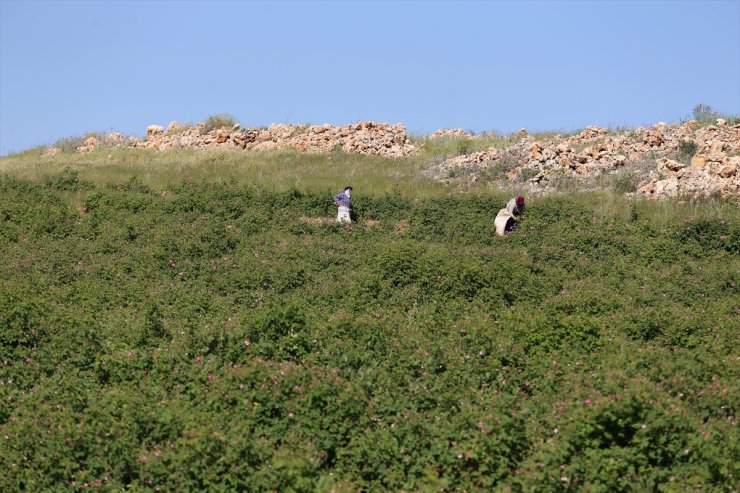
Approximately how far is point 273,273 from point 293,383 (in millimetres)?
6565

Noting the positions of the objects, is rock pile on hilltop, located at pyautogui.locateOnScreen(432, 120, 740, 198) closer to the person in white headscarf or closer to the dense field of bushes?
the dense field of bushes

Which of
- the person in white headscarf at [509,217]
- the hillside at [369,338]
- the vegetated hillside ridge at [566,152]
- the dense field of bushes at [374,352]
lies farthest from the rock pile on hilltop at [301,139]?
the dense field of bushes at [374,352]

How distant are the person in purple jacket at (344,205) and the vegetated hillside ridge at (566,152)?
4610 mm

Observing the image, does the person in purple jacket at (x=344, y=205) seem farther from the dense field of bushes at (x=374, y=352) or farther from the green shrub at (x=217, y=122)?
the green shrub at (x=217, y=122)

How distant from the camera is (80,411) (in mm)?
12008

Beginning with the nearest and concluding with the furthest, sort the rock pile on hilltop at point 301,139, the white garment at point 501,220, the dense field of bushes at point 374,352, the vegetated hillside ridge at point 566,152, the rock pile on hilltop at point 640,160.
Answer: the dense field of bushes at point 374,352 → the white garment at point 501,220 → the rock pile on hilltop at point 640,160 → the vegetated hillside ridge at point 566,152 → the rock pile on hilltop at point 301,139

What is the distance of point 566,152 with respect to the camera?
1099 inches

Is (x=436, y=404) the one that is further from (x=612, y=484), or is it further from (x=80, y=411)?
(x=80, y=411)

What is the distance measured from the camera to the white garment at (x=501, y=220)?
848 inches

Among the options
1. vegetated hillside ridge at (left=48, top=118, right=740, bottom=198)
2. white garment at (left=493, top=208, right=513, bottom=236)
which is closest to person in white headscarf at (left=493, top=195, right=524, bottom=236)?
white garment at (left=493, top=208, right=513, bottom=236)

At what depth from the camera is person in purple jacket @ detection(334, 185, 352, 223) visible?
22797mm

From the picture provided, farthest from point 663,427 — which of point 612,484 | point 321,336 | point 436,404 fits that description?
point 321,336

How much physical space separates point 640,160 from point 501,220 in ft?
23.9

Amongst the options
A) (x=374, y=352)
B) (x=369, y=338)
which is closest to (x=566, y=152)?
(x=369, y=338)
